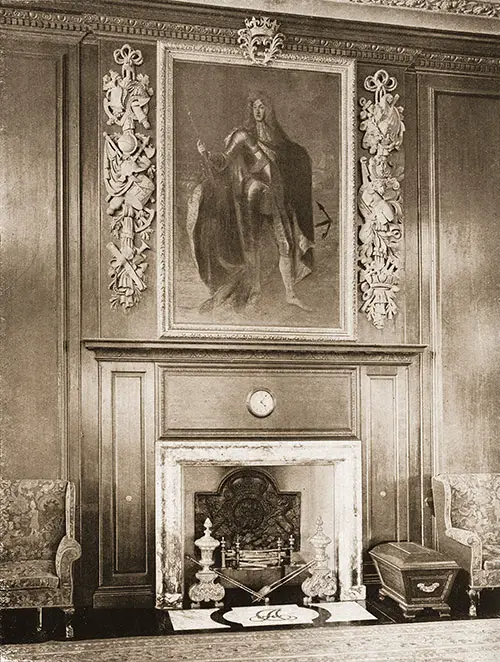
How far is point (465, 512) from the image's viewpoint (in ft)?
21.9

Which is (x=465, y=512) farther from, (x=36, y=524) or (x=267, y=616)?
(x=36, y=524)

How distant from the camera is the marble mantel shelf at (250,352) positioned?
20.8 ft

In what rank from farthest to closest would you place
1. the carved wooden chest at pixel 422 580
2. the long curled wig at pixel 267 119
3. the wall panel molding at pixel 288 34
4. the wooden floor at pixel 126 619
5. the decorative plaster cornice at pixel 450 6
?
the decorative plaster cornice at pixel 450 6 → the long curled wig at pixel 267 119 → the wall panel molding at pixel 288 34 → the carved wooden chest at pixel 422 580 → the wooden floor at pixel 126 619

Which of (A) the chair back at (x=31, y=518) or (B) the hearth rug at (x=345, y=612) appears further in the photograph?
(A) the chair back at (x=31, y=518)

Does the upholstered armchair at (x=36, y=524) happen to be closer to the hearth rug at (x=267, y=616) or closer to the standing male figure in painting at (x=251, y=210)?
the hearth rug at (x=267, y=616)

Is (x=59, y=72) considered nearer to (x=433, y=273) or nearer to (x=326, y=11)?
(x=326, y=11)

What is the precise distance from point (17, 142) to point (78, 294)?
1.26m

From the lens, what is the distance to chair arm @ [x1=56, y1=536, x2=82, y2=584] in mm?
5652

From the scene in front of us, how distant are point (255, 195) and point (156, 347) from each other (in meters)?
1.51

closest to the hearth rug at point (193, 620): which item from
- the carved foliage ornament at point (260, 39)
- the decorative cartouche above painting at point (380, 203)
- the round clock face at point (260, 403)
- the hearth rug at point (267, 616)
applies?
the hearth rug at point (267, 616)

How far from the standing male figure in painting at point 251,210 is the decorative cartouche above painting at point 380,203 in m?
0.50

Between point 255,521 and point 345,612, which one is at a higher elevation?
point 255,521

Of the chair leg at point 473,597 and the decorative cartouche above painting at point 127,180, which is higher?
the decorative cartouche above painting at point 127,180

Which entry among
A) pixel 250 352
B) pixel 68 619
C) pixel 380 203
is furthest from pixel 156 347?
pixel 380 203
